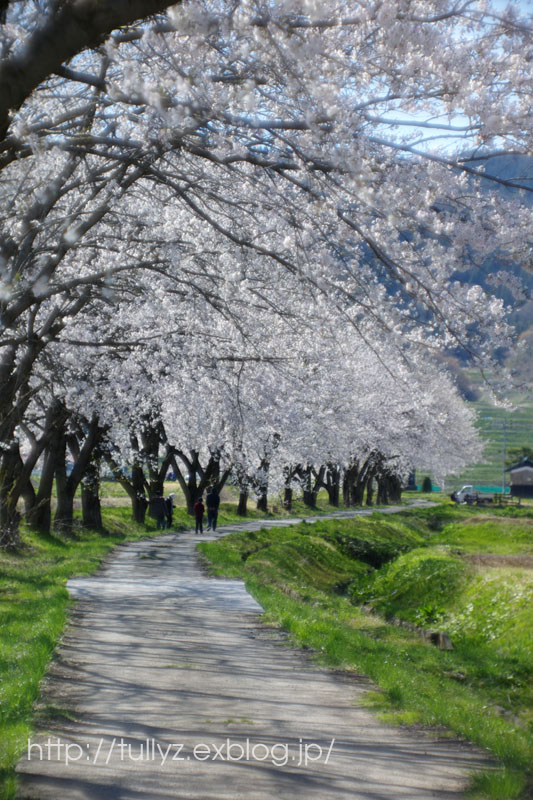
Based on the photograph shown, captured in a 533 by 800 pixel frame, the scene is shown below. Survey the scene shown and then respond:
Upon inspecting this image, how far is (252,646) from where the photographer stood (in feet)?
31.4

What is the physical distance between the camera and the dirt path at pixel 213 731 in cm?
493

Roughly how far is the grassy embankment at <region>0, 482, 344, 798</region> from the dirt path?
0.51 ft

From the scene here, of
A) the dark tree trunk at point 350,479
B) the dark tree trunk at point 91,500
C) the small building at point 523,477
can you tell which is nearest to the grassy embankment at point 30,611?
the dark tree trunk at point 91,500

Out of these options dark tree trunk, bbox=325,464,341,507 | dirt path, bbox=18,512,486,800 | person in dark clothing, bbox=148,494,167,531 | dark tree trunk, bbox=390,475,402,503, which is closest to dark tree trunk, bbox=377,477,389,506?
dark tree trunk, bbox=390,475,402,503

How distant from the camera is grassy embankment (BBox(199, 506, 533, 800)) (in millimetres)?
7082

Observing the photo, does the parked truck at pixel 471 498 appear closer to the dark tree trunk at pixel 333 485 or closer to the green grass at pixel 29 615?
the dark tree trunk at pixel 333 485

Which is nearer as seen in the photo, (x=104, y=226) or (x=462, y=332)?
(x=462, y=332)

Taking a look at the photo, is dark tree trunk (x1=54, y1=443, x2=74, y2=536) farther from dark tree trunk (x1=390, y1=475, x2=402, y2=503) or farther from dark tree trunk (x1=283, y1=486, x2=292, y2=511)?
dark tree trunk (x1=390, y1=475, x2=402, y2=503)

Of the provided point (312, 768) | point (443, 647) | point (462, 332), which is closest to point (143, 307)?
point (443, 647)

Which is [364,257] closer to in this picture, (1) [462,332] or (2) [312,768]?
(1) [462,332]

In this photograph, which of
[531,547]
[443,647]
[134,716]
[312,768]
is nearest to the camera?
[312,768]

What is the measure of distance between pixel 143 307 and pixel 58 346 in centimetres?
293

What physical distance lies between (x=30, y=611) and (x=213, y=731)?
6.26 m

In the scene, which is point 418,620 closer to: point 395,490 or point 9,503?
point 9,503
